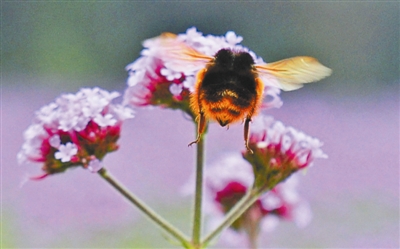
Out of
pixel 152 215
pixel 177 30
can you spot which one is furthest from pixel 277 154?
pixel 177 30

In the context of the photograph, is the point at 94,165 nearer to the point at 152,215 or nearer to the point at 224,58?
the point at 152,215

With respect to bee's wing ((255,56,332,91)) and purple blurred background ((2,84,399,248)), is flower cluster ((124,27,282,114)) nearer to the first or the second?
bee's wing ((255,56,332,91))

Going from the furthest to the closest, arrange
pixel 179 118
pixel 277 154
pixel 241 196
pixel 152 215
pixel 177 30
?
1. pixel 177 30
2. pixel 179 118
3. pixel 241 196
4. pixel 277 154
5. pixel 152 215

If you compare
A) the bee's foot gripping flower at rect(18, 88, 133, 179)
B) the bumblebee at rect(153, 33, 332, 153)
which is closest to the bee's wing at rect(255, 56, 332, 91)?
the bumblebee at rect(153, 33, 332, 153)

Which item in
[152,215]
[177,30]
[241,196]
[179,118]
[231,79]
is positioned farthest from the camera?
[177,30]

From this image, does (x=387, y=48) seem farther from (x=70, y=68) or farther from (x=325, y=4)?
(x=70, y=68)

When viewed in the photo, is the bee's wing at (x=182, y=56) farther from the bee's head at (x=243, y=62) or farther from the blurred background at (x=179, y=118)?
the blurred background at (x=179, y=118)
